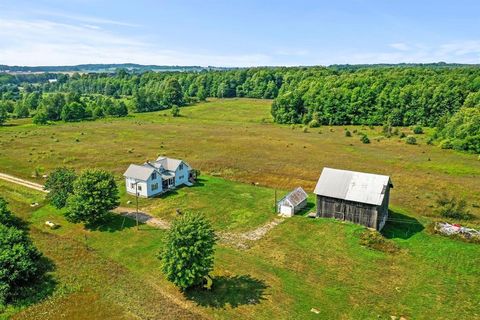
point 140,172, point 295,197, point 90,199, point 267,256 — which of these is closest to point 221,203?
point 295,197

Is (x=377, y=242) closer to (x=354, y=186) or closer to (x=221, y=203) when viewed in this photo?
(x=354, y=186)

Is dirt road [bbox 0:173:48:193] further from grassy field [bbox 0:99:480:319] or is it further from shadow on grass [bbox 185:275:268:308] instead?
shadow on grass [bbox 185:275:268:308]

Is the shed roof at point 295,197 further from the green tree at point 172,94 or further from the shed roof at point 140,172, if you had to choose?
the green tree at point 172,94

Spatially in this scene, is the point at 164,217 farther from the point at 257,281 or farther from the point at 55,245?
the point at 257,281

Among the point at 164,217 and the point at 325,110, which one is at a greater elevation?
the point at 325,110

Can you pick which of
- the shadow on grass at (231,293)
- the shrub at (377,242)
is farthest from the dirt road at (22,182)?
the shrub at (377,242)

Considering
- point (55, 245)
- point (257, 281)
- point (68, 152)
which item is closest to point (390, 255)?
point (257, 281)
